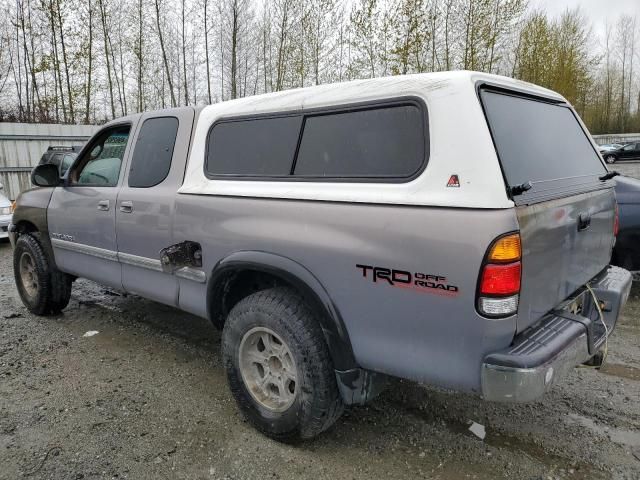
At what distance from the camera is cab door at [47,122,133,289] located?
3.84m

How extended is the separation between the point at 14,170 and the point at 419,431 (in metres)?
14.8

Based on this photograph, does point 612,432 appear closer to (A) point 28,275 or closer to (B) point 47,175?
(B) point 47,175

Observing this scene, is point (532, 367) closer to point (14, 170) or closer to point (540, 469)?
point (540, 469)

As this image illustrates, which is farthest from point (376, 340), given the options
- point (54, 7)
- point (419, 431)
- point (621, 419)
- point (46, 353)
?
point (54, 7)

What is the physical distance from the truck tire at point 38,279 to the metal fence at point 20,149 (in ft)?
32.8

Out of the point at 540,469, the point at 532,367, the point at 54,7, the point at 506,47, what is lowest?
the point at 540,469

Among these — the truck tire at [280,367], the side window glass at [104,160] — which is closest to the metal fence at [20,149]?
the side window glass at [104,160]

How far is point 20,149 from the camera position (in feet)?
45.5

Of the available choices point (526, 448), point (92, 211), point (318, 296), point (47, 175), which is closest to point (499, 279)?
point (318, 296)

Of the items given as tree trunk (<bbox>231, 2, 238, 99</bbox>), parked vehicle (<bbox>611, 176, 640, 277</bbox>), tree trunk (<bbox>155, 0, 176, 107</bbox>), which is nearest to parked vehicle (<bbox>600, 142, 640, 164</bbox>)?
tree trunk (<bbox>231, 2, 238, 99</bbox>)

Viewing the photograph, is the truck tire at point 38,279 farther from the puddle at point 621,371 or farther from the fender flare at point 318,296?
the puddle at point 621,371

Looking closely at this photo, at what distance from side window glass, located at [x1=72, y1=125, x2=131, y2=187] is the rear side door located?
230mm

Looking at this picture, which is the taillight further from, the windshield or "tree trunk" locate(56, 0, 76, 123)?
"tree trunk" locate(56, 0, 76, 123)

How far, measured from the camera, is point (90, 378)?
3523 millimetres
